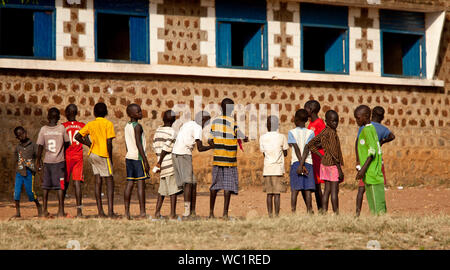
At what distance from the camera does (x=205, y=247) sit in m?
6.71

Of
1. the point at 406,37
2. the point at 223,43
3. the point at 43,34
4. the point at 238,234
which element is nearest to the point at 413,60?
the point at 406,37

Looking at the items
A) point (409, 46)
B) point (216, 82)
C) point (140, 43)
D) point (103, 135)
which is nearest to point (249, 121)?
point (216, 82)

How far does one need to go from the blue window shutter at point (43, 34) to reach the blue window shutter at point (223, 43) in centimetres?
338

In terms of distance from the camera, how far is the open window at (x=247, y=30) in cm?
1509

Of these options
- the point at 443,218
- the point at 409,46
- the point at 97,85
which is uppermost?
the point at 409,46

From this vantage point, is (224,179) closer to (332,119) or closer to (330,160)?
(330,160)

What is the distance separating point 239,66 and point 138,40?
2.18 m

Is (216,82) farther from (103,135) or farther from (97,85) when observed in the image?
(103,135)

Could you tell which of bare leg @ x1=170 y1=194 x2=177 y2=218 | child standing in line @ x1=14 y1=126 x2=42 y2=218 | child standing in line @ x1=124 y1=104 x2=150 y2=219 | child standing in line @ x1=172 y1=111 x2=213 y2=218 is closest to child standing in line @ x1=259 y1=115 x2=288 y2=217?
child standing in line @ x1=172 y1=111 x2=213 y2=218

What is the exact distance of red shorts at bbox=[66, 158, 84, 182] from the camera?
9836 millimetres

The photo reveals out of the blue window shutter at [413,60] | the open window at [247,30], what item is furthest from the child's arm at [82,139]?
the blue window shutter at [413,60]

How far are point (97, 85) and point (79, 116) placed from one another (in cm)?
70

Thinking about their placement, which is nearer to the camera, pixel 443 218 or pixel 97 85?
pixel 443 218

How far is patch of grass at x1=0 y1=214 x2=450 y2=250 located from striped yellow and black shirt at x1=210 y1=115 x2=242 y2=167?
1.25 m
